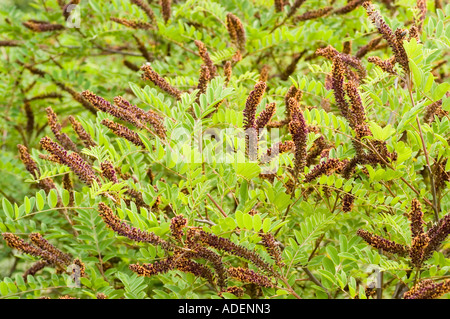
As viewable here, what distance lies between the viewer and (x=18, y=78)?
305 cm

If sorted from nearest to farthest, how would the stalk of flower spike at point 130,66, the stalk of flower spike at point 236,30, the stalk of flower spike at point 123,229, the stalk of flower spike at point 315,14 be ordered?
the stalk of flower spike at point 123,229 < the stalk of flower spike at point 236,30 < the stalk of flower spike at point 315,14 < the stalk of flower spike at point 130,66

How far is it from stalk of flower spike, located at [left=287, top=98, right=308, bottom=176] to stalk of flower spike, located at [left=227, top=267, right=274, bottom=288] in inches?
11.8

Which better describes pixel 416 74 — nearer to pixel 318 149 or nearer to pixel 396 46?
pixel 396 46

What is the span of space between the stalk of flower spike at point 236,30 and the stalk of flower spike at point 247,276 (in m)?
1.17

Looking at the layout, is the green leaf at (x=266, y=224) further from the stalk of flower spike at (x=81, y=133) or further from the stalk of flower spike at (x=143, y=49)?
the stalk of flower spike at (x=143, y=49)

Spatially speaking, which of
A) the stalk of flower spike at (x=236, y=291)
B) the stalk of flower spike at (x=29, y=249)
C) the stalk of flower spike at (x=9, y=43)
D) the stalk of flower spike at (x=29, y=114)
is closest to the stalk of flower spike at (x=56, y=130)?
Result: the stalk of flower spike at (x=29, y=249)

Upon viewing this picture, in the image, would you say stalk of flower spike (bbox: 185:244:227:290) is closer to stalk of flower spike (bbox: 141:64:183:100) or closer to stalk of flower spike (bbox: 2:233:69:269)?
stalk of flower spike (bbox: 2:233:69:269)

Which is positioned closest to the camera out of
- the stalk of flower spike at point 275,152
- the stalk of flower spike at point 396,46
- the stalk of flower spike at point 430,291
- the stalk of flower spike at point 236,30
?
the stalk of flower spike at point 430,291

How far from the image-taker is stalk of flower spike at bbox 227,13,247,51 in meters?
1.96

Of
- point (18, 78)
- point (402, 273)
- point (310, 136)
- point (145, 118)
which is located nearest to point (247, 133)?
point (310, 136)

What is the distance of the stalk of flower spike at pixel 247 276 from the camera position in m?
1.14

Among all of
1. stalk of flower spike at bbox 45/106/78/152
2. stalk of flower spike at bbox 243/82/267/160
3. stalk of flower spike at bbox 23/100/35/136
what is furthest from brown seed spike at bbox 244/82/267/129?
stalk of flower spike at bbox 23/100/35/136

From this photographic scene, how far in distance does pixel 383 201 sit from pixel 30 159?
1158mm
